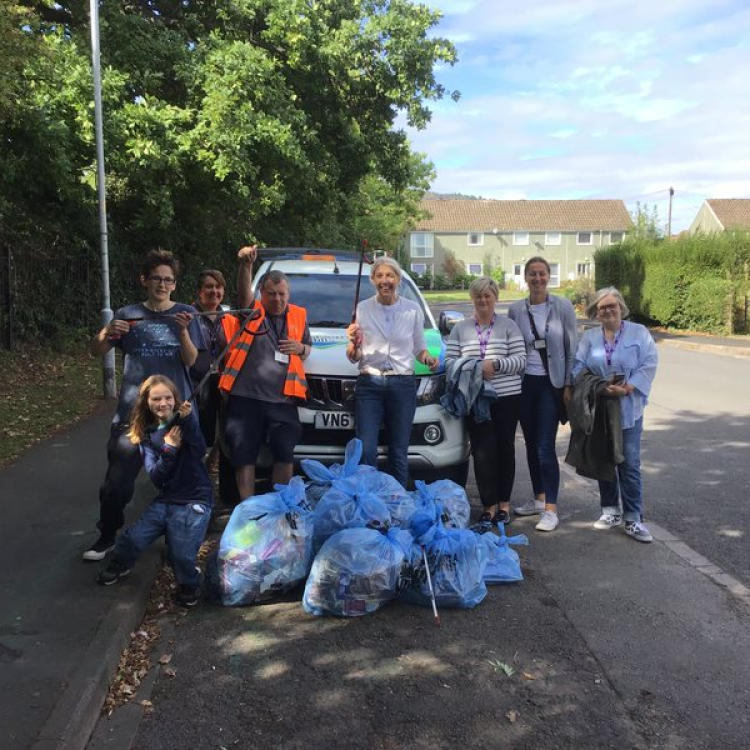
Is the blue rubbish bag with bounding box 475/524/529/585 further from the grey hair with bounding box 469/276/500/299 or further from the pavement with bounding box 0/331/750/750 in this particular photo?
the grey hair with bounding box 469/276/500/299

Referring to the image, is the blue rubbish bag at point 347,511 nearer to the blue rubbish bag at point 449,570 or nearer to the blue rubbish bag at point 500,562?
the blue rubbish bag at point 449,570

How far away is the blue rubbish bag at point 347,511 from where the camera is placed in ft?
12.8

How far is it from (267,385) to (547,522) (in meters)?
2.22

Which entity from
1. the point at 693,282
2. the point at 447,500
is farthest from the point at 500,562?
the point at 693,282

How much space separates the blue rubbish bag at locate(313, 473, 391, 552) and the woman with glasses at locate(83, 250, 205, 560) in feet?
3.48

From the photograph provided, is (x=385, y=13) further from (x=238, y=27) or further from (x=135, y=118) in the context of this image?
(x=135, y=118)

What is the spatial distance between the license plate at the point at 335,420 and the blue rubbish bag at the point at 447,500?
2.61 feet

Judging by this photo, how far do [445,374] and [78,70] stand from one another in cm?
918

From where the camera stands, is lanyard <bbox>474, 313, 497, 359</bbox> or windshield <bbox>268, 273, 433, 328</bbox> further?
windshield <bbox>268, 273, 433, 328</bbox>

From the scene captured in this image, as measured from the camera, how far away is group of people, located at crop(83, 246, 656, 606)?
3.88 metres

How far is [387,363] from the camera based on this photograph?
4668mm

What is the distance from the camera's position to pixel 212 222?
54.0ft

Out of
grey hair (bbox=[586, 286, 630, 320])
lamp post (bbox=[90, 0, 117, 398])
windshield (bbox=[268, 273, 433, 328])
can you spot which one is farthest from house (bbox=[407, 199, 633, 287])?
grey hair (bbox=[586, 286, 630, 320])

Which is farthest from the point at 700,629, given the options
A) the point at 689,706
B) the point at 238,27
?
the point at 238,27
